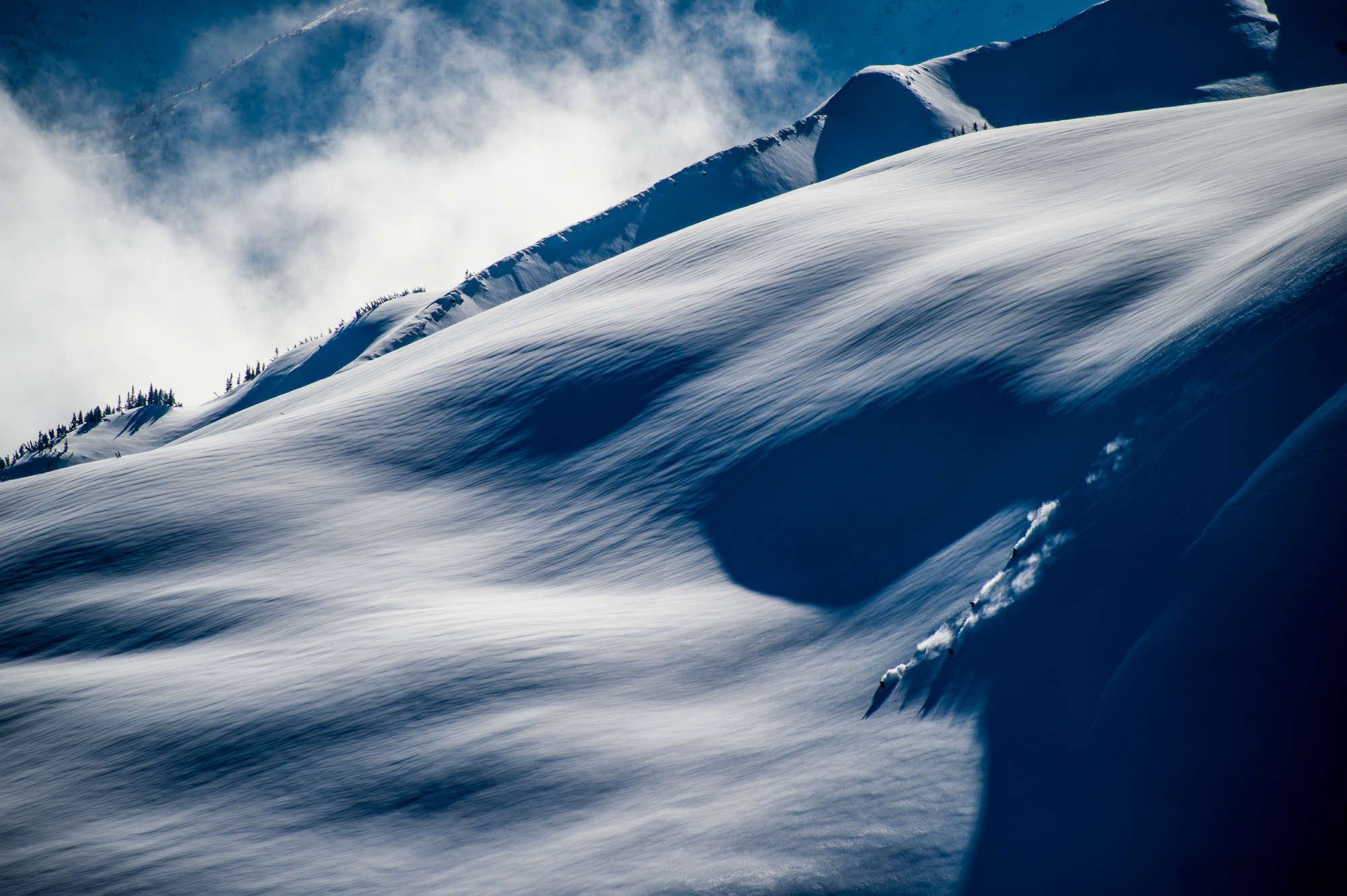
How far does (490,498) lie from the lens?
32.8ft

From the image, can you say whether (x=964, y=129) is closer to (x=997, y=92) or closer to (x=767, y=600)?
(x=997, y=92)

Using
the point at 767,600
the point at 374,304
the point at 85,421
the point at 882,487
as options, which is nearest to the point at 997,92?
the point at 374,304

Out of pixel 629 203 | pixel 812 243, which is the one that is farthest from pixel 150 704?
pixel 629 203

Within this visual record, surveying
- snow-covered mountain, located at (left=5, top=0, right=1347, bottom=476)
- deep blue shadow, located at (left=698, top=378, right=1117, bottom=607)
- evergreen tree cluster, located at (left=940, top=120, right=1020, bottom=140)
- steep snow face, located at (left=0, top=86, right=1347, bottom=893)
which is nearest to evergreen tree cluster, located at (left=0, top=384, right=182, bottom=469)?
snow-covered mountain, located at (left=5, top=0, right=1347, bottom=476)

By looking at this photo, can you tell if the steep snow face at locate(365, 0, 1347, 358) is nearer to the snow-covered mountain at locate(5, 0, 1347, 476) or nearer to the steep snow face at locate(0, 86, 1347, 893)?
the snow-covered mountain at locate(5, 0, 1347, 476)

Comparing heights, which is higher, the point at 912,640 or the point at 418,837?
the point at 418,837

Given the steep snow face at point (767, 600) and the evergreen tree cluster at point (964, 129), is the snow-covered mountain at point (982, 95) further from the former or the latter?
the steep snow face at point (767, 600)

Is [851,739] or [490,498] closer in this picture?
[851,739]

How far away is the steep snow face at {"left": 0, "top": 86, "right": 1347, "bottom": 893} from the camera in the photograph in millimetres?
3539

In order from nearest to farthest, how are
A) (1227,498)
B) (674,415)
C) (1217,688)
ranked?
(1217,688) → (1227,498) → (674,415)

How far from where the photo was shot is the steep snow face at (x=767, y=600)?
11.6 feet

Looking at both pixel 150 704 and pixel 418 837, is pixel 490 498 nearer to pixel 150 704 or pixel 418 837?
pixel 150 704

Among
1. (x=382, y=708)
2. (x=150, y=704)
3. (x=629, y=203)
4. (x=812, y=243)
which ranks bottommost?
(x=382, y=708)

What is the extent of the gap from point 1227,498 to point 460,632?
5.14 meters
